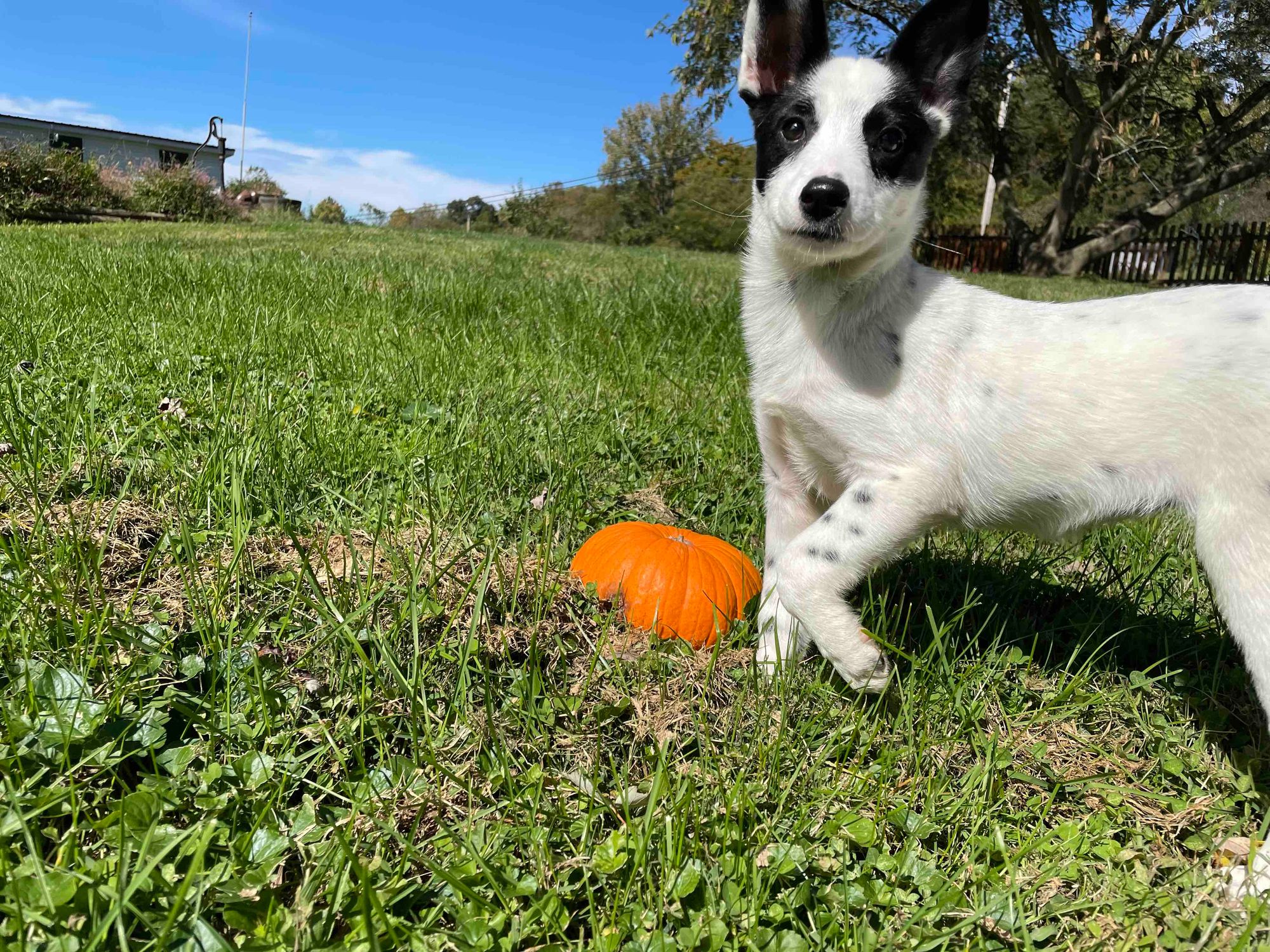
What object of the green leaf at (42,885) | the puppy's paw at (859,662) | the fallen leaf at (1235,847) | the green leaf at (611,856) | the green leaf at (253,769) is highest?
the puppy's paw at (859,662)

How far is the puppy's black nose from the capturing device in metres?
2.21

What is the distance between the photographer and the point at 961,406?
7.79 ft

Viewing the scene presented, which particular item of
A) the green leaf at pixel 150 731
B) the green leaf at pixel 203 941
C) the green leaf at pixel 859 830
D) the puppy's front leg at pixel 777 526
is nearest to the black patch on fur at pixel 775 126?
the puppy's front leg at pixel 777 526

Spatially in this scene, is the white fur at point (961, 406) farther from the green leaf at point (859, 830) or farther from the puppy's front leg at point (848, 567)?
the green leaf at point (859, 830)

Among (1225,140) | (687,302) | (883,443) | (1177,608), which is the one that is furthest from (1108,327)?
(1225,140)

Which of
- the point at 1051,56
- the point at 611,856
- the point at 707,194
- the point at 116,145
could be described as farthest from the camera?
the point at 707,194

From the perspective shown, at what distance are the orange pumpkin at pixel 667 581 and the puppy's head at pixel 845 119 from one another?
3.23ft

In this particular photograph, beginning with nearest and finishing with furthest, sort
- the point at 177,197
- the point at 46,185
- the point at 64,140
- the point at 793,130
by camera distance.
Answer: the point at 793,130 < the point at 46,185 < the point at 177,197 < the point at 64,140

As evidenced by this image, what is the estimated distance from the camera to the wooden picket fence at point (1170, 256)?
25.9 metres

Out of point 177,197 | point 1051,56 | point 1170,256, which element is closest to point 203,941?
point 1051,56

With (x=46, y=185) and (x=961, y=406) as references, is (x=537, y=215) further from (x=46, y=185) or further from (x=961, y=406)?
(x=961, y=406)

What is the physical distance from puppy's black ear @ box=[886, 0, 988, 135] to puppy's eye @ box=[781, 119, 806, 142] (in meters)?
0.40

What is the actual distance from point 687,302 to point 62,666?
5.95m

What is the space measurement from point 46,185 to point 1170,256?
3406 centimetres
